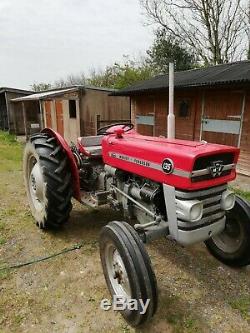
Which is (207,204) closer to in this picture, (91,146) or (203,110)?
(91,146)

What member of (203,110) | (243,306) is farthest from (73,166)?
(203,110)

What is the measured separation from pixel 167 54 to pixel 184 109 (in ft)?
36.4

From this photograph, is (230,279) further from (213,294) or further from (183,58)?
(183,58)

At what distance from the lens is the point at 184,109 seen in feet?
23.8

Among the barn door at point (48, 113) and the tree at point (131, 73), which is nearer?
the barn door at point (48, 113)

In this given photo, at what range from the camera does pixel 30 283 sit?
2355 millimetres

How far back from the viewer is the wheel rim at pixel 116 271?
2010 millimetres

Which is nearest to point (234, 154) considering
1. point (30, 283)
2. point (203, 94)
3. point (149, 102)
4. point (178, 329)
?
point (178, 329)

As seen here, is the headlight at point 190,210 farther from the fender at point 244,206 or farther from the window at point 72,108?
the window at point 72,108

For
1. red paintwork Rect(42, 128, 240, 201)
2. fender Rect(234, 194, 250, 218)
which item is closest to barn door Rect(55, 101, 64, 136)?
red paintwork Rect(42, 128, 240, 201)

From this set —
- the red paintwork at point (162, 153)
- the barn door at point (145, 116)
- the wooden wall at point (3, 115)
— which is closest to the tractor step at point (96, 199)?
the red paintwork at point (162, 153)

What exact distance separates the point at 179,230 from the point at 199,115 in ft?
17.6

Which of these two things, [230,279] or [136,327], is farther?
[230,279]

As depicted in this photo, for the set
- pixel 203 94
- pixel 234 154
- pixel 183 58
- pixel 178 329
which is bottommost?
pixel 178 329
